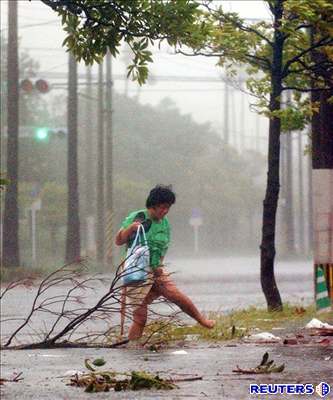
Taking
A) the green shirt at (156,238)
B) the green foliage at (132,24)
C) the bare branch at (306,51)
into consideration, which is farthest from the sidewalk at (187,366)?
the bare branch at (306,51)

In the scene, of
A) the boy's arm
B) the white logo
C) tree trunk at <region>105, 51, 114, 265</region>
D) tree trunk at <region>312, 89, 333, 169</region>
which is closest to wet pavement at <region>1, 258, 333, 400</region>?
the white logo

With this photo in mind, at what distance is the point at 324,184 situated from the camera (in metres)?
16.1

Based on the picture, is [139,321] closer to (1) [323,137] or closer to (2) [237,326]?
(2) [237,326]

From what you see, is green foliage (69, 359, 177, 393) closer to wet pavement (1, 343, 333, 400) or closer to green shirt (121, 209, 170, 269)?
wet pavement (1, 343, 333, 400)

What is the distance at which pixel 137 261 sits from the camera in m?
12.0

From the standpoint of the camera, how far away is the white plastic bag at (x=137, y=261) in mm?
11672

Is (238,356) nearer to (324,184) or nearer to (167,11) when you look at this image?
(167,11)

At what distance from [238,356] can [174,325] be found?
47.5 inches

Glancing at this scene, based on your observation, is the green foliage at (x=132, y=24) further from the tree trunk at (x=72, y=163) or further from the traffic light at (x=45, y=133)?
the traffic light at (x=45, y=133)

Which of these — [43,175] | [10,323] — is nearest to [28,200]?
[43,175]

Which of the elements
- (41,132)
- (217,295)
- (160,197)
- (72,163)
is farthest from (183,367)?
(72,163)

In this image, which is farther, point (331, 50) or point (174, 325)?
point (331, 50)

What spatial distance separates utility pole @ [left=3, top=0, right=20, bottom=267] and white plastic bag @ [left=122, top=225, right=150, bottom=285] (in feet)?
76.8

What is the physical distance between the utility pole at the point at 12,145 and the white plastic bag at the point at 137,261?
2342 cm
